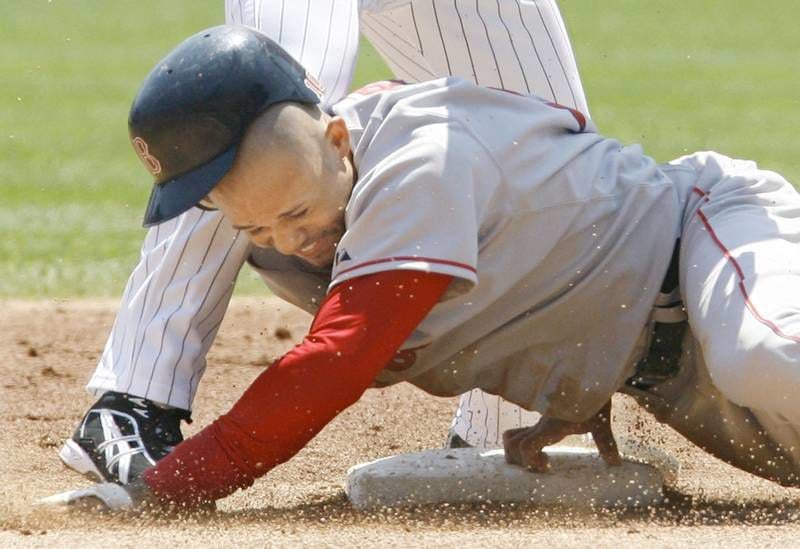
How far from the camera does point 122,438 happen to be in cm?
294

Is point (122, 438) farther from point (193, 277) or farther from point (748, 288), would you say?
point (748, 288)

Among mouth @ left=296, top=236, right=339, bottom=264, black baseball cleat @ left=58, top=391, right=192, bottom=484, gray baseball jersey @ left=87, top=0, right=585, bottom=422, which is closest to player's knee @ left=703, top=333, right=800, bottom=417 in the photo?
mouth @ left=296, top=236, right=339, bottom=264

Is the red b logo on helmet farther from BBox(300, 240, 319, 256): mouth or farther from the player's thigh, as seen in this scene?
the player's thigh

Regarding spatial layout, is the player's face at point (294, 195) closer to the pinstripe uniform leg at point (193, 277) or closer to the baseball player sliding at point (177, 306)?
the baseball player sliding at point (177, 306)

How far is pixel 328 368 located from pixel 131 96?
340 inches

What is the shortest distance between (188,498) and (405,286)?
525 millimetres

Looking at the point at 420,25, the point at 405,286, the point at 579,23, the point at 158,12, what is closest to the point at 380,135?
the point at 405,286

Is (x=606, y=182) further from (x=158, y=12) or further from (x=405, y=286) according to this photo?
(x=158, y=12)

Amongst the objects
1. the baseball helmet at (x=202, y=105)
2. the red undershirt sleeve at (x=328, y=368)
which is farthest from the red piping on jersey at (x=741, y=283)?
the baseball helmet at (x=202, y=105)

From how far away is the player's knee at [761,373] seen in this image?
98.1 inches

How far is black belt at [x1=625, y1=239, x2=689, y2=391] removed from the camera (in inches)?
112

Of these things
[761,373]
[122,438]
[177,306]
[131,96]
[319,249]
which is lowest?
[131,96]

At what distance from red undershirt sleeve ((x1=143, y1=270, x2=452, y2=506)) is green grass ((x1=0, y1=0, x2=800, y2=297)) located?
3164mm

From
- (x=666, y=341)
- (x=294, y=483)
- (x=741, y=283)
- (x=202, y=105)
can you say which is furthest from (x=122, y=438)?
(x=741, y=283)
